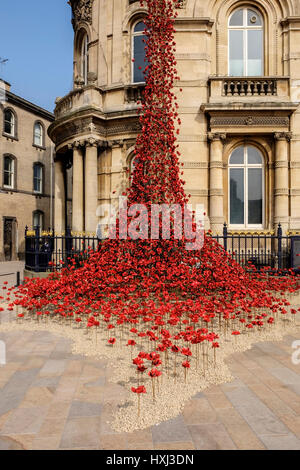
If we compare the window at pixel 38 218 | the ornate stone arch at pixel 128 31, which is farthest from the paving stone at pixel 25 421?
the window at pixel 38 218

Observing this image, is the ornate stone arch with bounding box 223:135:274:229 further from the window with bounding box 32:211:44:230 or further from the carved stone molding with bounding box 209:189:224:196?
the window with bounding box 32:211:44:230

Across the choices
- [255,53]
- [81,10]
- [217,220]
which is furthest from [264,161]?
[81,10]

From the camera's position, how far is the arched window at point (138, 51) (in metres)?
13.8

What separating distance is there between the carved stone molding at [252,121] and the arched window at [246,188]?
3.08 feet

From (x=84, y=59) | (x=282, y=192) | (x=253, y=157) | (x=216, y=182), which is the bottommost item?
(x=282, y=192)

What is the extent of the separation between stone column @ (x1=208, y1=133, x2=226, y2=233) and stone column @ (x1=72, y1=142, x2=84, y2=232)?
5.35 meters

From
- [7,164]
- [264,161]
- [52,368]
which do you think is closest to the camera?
[52,368]

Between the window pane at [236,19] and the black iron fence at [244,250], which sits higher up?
the window pane at [236,19]

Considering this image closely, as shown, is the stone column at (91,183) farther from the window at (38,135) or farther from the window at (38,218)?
the window at (38,135)

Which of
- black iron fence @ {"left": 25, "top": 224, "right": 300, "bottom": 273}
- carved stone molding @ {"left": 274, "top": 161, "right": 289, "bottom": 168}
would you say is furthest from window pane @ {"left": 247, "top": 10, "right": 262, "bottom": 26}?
black iron fence @ {"left": 25, "top": 224, "right": 300, "bottom": 273}

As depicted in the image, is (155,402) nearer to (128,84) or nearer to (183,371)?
(183,371)

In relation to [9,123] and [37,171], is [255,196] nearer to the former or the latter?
[9,123]

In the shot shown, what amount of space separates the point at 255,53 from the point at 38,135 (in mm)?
20355

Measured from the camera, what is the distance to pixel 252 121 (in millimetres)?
12164
